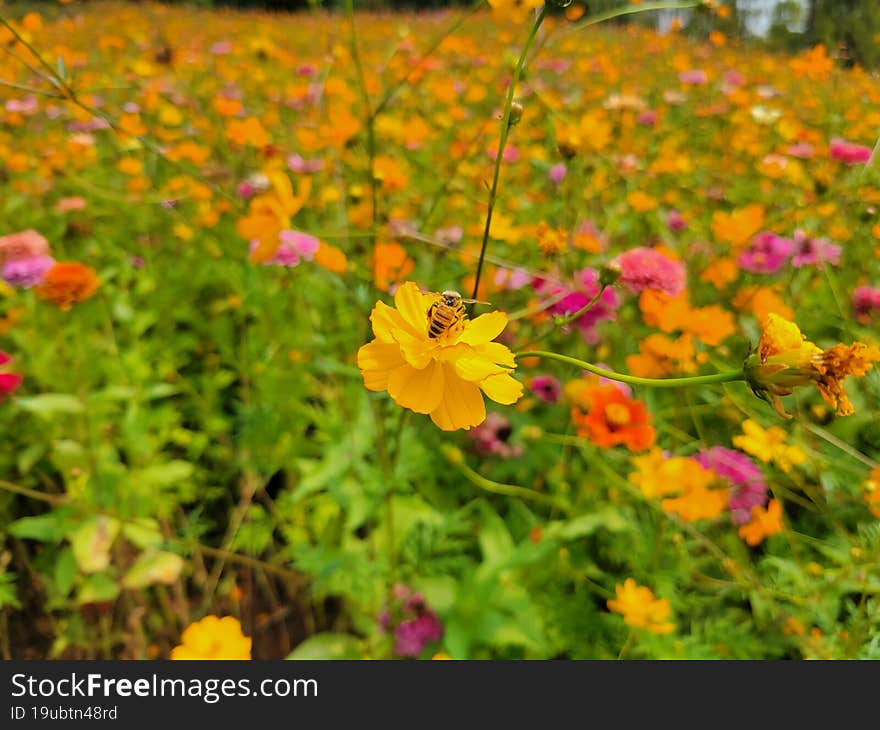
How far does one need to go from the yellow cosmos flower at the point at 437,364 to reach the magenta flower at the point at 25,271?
664 millimetres

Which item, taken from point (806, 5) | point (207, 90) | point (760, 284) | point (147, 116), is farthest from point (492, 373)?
point (207, 90)

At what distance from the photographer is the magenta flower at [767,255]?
2.98 feet

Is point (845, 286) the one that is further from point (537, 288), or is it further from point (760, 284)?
point (537, 288)

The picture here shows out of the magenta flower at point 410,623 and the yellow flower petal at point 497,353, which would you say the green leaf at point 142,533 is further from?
the yellow flower petal at point 497,353

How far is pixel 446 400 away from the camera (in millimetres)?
370

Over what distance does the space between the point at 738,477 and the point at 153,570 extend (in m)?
0.79

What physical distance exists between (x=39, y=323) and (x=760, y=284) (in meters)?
1.23

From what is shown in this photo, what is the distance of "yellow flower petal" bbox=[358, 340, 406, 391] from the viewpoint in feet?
1.18

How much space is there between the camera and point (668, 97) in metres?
1.85

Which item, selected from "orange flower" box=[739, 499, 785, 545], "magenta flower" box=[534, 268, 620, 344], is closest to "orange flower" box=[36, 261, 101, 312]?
"magenta flower" box=[534, 268, 620, 344]

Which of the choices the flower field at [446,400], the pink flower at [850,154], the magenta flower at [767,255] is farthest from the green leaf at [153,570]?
the pink flower at [850,154]

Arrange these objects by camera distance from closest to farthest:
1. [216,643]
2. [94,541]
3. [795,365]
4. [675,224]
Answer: [795,365] < [216,643] < [94,541] < [675,224]

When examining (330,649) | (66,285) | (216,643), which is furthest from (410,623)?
(66,285)

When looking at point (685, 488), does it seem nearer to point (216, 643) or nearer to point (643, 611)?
point (643, 611)
